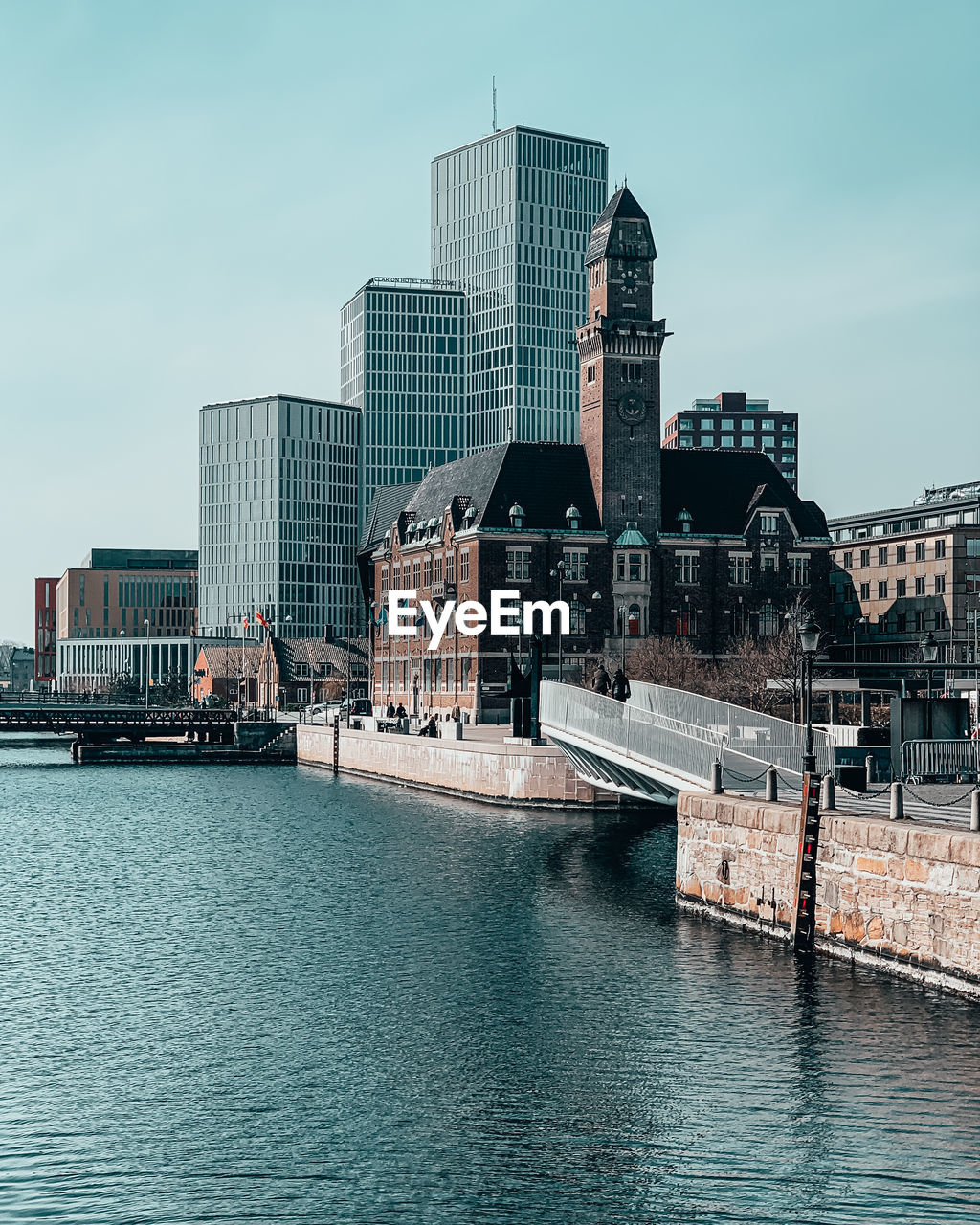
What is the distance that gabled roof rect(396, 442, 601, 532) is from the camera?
113m

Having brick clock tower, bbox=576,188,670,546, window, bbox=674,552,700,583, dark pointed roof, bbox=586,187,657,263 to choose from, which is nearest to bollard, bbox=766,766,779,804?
brick clock tower, bbox=576,188,670,546

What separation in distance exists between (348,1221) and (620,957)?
15110 mm

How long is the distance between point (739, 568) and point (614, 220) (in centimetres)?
2989

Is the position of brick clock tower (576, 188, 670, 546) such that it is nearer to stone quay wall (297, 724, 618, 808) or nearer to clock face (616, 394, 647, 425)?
clock face (616, 394, 647, 425)

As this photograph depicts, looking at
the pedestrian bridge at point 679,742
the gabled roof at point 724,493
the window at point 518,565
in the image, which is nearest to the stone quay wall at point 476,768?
the pedestrian bridge at point 679,742

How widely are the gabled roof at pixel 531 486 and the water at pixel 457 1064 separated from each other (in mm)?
70715

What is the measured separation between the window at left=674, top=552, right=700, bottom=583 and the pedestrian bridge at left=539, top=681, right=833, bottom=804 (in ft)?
214

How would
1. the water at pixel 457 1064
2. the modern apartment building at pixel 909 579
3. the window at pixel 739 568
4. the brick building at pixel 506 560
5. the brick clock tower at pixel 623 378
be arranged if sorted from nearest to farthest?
the water at pixel 457 1064 < the brick building at pixel 506 560 < the brick clock tower at pixel 623 378 < the window at pixel 739 568 < the modern apartment building at pixel 909 579

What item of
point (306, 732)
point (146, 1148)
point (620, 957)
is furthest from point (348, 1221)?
point (306, 732)

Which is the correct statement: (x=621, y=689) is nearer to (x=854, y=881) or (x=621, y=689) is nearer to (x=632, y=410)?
(x=854, y=881)

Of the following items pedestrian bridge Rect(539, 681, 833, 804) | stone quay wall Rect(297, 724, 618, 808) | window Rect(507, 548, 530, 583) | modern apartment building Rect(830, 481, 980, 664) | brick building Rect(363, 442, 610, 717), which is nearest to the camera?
pedestrian bridge Rect(539, 681, 833, 804)

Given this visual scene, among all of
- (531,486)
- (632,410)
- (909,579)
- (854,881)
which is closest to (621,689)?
(854,881)

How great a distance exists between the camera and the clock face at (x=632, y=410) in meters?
116

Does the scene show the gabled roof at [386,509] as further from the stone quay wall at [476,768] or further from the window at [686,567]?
the stone quay wall at [476,768]
